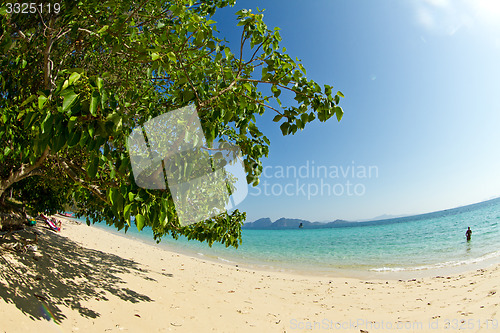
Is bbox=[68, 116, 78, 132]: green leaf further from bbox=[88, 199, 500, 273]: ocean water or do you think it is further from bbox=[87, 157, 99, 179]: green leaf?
bbox=[88, 199, 500, 273]: ocean water

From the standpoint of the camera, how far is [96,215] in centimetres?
790

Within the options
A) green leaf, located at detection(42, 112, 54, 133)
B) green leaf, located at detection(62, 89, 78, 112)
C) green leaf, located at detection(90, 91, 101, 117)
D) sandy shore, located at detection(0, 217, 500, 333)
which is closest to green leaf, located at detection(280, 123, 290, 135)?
green leaf, located at detection(90, 91, 101, 117)

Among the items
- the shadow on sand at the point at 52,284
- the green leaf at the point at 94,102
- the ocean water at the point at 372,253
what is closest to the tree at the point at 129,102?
→ the green leaf at the point at 94,102

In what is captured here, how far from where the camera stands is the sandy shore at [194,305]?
4.47m

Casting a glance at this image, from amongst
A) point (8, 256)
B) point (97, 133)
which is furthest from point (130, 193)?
point (8, 256)

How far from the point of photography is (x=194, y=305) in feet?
21.0

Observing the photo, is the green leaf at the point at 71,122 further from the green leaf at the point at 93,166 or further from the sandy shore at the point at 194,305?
the sandy shore at the point at 194,305

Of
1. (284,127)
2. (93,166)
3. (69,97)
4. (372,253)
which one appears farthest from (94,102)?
(372,253)

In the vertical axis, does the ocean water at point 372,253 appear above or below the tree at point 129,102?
below

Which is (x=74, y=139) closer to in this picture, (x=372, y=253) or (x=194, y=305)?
(x=194, y=305)

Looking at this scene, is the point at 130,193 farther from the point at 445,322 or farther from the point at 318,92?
the point at 445,322

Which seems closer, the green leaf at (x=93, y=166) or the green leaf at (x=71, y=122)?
the green leaf at (x=71, y=122)

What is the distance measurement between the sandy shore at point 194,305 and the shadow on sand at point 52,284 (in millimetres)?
→ 18

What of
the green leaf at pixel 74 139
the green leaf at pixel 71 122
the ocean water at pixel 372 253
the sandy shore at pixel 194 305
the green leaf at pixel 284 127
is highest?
the green leaf at pixel 284 127
